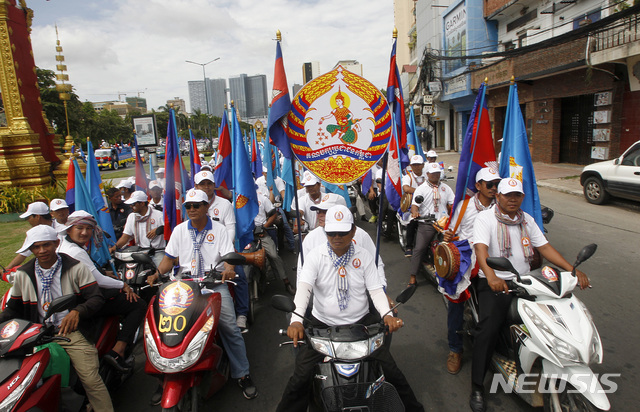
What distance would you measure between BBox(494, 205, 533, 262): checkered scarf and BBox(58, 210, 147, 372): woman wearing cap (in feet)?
11.1

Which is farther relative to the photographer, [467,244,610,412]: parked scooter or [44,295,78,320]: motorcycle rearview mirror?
[44,295,78,320]: motorcycle rearview mirror

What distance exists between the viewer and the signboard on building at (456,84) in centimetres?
2539

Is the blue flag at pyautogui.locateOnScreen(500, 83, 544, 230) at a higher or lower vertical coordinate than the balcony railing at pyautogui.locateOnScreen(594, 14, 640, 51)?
lower

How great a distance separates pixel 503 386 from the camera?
10.8ft

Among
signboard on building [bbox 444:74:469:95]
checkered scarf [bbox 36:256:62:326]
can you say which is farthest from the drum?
signboard on building [bbox 444:74:469:95]

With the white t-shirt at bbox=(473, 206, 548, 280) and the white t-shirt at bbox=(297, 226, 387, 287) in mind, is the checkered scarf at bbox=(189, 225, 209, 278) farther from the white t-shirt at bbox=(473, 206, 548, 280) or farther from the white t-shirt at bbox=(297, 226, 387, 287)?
the white t-shirt at bbox=(473, 206, 548, 280)

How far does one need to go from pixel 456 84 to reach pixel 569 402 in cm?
2720

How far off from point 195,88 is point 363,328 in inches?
5972

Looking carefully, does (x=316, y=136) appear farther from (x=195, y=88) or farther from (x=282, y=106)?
(x=195, y=88)

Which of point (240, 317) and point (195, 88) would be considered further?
point (195, 88)

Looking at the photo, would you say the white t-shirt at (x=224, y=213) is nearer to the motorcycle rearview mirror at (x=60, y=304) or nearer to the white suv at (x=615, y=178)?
the motorcycle rearview mirror at (x=60, y=304)

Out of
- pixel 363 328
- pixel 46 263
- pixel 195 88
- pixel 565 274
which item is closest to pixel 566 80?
pixel 565 274

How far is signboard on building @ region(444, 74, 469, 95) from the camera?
25391mm

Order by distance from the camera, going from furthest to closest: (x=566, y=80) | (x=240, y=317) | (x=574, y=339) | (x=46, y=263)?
(x=566, y=80)
(x=240, y=317)
(x=46, y=263)
(x=574, y=339)
